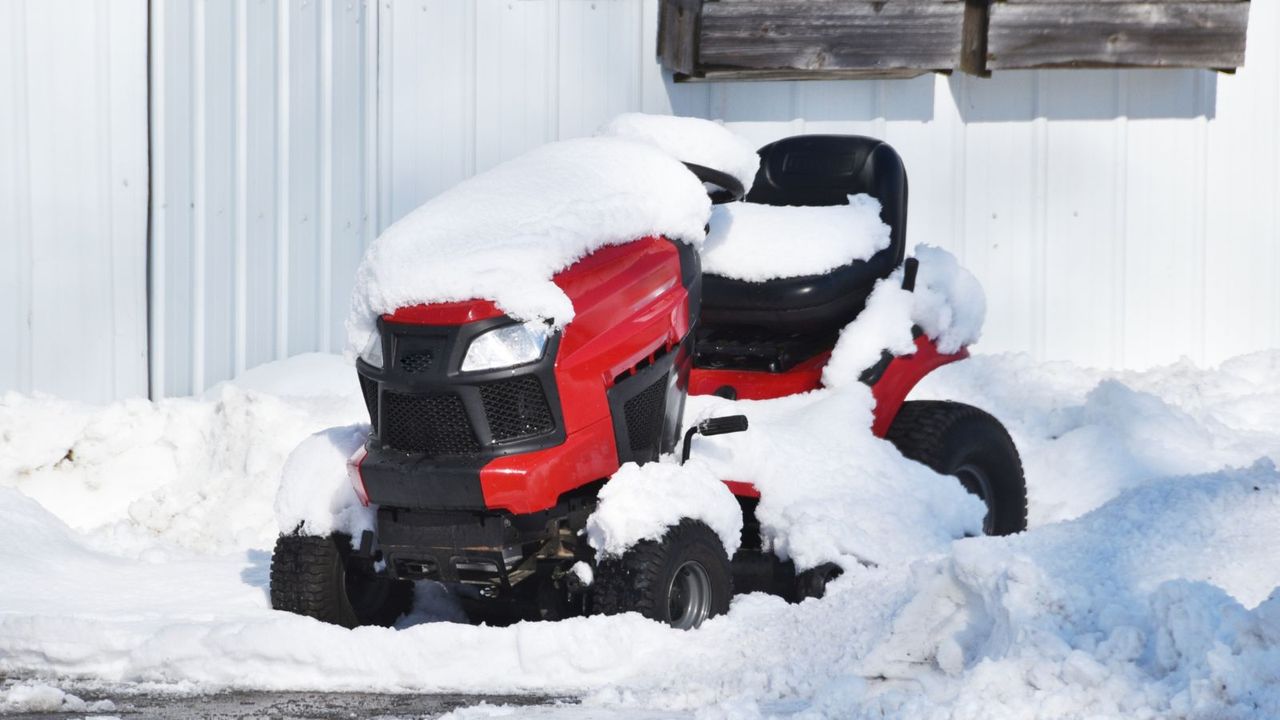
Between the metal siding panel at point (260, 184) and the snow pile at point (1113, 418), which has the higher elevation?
the metal siding panel at point (260, 184)

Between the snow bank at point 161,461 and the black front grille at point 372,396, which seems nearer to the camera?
the black front grille at point 372,396

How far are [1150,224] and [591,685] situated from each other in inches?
204

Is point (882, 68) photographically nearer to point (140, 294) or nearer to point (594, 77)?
point (594, 77)

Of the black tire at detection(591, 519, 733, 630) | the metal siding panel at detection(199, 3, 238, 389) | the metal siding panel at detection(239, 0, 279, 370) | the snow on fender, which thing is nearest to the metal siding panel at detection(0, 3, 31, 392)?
the metal siding panel at detection(199, 3, 238, 389)

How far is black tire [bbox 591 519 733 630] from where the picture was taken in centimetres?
398

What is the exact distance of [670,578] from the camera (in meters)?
4.04

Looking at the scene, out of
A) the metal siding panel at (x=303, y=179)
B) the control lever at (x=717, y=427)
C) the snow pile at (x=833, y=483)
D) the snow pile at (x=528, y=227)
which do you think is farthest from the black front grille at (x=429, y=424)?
the metal siding panel at (x=303, y=179)

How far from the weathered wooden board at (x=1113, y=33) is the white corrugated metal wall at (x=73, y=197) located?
12.0 feet

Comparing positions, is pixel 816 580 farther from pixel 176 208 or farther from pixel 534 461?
pixel 176 208

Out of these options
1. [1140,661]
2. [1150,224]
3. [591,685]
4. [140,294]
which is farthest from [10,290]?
[1150,224]

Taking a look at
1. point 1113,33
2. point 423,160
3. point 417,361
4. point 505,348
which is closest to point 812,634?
point 505,348

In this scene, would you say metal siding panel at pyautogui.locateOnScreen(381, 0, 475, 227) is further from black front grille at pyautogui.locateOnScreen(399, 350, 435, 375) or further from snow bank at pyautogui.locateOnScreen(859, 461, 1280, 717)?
snow bank at pyautogui.locateOnScreen(859, 461, 1280, 717)

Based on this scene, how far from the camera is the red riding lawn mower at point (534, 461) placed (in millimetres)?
3949

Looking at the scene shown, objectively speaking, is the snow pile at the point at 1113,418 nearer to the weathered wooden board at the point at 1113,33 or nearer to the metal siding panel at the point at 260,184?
the weathered wooden board at the point at 1113,33
